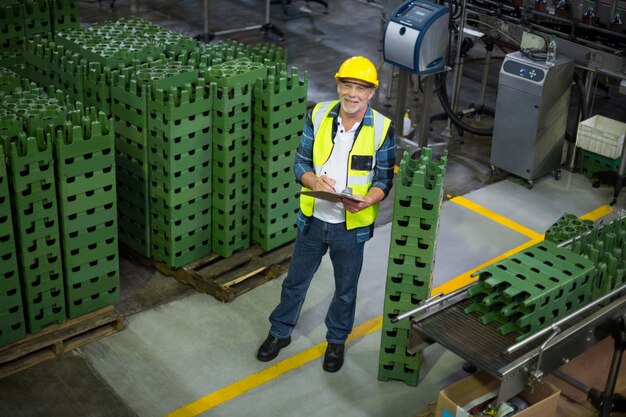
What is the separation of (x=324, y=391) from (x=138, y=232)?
241 centimetres

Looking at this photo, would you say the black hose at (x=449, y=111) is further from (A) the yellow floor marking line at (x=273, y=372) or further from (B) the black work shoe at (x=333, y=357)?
(B) the black work shoe at (x=333, y=357)

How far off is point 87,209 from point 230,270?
5.24 ft

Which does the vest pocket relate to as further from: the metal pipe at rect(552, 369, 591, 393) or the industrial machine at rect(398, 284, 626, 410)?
the metal pipe at rect(552, 369, 591, 393)

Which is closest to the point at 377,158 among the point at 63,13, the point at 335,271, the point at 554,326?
the point at 335,271

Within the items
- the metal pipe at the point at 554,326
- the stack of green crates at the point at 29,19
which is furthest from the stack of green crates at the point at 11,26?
the metal pipe at the point at 554,326

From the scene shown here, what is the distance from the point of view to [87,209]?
22.4 ft

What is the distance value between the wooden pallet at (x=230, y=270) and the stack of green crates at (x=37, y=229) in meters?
1.20

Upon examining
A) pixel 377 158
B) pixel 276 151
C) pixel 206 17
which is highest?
pixel 377 158

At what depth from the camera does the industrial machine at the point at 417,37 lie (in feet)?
31.5

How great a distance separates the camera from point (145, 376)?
673cm

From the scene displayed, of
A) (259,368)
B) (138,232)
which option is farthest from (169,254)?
(259,368)

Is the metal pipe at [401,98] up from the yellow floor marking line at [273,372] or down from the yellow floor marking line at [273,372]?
up

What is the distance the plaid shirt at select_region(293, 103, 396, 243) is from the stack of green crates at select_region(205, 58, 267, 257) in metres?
1.37

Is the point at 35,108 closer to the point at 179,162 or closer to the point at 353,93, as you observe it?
the point at 179,162
